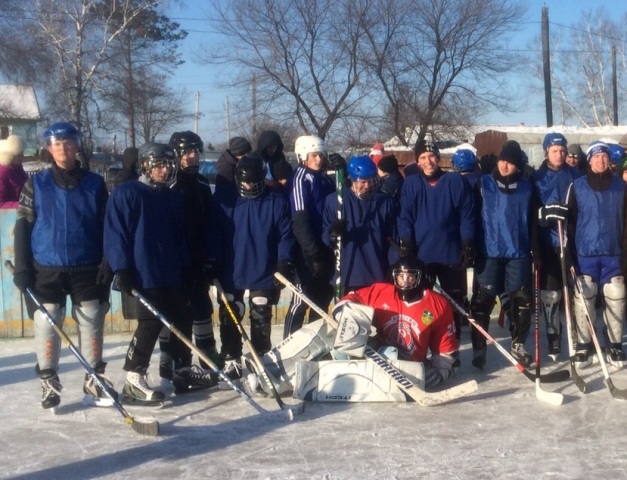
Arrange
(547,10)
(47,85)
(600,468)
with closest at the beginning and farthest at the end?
(600,468), (47,85), (547,10)

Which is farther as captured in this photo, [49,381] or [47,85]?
[47,85]

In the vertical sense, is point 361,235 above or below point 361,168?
below

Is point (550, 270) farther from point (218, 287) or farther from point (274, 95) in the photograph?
point (274, 95)

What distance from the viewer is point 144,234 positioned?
4.79m

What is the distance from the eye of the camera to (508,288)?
570 centimetres

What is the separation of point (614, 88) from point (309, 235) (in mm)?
35846

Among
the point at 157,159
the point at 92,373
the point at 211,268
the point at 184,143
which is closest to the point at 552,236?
the point at 211,268

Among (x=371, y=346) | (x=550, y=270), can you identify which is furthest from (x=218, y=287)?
(x=550, y=270)

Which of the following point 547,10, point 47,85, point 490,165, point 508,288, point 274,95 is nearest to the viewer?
point 508,288

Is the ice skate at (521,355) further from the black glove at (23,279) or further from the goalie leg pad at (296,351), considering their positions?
the black glove at (23,279)

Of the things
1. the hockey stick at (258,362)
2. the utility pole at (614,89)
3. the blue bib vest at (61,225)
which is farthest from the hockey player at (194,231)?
the utility pole at (614,89)

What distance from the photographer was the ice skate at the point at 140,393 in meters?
4.91

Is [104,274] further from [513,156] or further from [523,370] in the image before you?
[513,156]

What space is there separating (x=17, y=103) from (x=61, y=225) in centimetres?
2350
